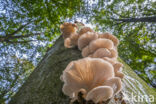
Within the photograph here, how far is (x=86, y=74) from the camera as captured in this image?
0.74 metres

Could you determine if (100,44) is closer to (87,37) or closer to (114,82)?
(87,37)

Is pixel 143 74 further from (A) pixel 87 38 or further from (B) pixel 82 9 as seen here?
(A) pixel 87 38

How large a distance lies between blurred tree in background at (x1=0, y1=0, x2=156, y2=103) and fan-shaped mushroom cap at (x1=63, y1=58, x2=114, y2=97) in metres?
6.18

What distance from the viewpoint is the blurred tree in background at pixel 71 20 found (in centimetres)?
679

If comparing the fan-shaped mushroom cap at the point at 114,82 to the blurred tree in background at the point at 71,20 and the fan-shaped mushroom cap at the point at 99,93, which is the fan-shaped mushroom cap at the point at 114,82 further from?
the blurred tree in background at the point at 71,20

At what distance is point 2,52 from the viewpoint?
26.6ft

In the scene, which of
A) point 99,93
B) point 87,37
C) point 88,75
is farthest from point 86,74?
point 87,37

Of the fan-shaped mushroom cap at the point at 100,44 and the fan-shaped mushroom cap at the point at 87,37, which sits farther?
the fan-shaped mushroom cap at the point at 87,37

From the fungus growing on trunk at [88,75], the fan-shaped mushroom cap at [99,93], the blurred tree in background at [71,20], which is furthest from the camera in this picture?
the blurred tree in background at [71,20]

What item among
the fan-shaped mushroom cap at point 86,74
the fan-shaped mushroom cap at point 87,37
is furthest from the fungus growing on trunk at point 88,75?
the fan-shaped mushroom cap at point 87,37

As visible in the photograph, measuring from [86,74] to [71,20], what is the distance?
7.25m

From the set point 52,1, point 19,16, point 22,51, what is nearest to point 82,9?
point 52,1

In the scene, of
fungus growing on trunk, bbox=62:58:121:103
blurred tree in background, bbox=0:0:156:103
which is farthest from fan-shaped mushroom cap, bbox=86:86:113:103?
blurred tree in background, bbox=0:0:156:103

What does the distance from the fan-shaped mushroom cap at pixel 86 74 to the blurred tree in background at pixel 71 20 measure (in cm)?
618
